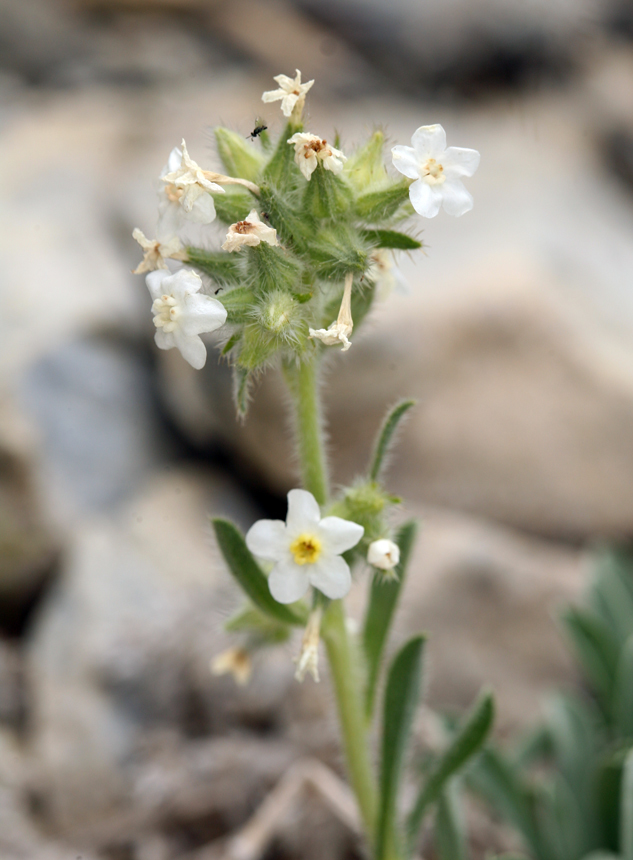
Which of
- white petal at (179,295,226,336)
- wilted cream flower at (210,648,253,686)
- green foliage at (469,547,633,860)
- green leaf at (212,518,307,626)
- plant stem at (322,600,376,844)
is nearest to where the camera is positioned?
white petal at (179,295,226,336)

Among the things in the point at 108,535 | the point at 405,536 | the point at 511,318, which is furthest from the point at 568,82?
the point at 405,536

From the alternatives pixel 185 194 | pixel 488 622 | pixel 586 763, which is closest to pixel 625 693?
pixel 586 763

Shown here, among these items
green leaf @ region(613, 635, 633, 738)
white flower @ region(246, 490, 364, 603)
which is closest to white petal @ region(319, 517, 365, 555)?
white flower @ region(246, 490, 364, 603)

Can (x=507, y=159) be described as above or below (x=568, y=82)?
below

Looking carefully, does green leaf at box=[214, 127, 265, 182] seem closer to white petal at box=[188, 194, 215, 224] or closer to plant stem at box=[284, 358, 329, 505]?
white petal at box=[188, 194, 215, 224]

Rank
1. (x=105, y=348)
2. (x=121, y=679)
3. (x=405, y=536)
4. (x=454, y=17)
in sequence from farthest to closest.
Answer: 1. (x=454, y=17)
2. (x=105, y=348)
3. (x=121, y=679)
4. (x=405, y=536)

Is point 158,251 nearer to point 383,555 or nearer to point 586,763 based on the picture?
point 383,555

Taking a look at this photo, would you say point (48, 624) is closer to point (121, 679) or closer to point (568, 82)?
point (121, 679)
